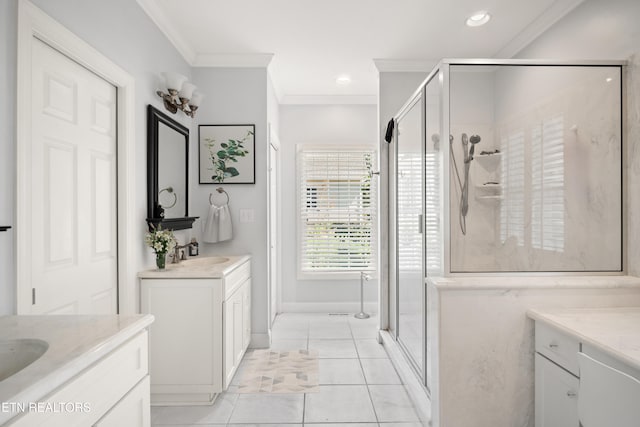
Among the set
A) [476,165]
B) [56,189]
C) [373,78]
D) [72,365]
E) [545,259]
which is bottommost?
[72,365]

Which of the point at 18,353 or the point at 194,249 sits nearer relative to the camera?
the point at 18,353

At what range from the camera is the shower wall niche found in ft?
6.36

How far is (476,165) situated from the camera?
76.4 inches

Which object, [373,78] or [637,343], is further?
[373,78]

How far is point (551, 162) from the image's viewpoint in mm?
1970

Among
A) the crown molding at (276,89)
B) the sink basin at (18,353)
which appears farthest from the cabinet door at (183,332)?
the crown molding at (276,89)

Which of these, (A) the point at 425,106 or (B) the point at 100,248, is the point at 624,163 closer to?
(A) the point at 425,106

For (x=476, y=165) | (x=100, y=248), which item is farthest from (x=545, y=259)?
(x=100, y=248)

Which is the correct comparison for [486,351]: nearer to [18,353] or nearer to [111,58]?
[18,353]

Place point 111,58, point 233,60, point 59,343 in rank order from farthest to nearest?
point 233,60, point 111,58, point 59,343

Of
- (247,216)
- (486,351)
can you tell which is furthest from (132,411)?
(247,216)

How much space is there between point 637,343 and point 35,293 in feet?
7.83

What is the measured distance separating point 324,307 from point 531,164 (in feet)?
10.1

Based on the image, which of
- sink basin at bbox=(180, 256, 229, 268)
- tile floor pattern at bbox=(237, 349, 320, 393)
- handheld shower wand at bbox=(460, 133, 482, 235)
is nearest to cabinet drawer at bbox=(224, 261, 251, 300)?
sink basin at bbox=(180, 256, 229, 268)
